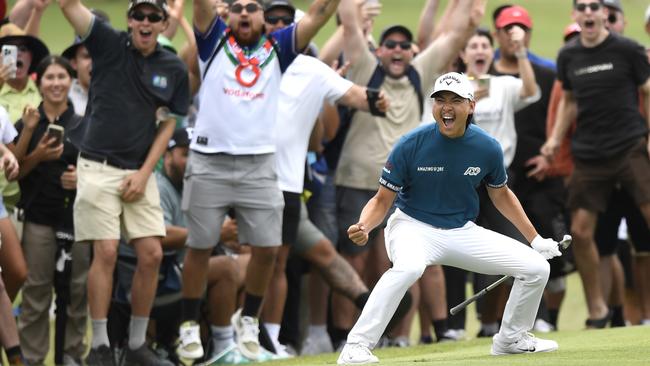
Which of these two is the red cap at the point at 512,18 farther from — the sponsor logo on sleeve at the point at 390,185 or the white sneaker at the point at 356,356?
the white sneaker at the point at 356,356

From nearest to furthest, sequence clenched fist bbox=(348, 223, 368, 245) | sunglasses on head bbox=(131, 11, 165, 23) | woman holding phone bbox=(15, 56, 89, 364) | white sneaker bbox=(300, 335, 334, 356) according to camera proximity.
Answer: clenched fist bbox=(348, 223, 368, 245), sunglasses on head bbox=(131, 11, 165, 23), woman holding phone bbox=(15, 56, 89, 364), white sneaker bbox=(300, 335, 334, 356)

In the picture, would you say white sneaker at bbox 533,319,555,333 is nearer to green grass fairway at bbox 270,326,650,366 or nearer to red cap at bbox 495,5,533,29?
green grass fairway at bbox 270,326,650,366

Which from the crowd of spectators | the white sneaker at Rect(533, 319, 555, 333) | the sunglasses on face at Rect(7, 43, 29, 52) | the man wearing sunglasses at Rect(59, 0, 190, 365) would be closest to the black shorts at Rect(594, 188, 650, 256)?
the crowd of spectators

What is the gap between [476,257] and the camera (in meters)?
9.99

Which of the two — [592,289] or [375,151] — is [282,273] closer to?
[375,151]

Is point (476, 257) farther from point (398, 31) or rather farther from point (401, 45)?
point (398, 31)

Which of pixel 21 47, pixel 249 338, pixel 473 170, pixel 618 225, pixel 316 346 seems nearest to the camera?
pixel 473 170

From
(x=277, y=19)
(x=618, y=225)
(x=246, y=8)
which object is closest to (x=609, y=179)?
(x=618, y=225)

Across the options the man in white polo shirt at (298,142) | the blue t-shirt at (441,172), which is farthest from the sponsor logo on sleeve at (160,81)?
the blue t-shirt at (441,172)

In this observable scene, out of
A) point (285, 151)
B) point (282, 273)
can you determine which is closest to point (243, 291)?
point (282, 273)

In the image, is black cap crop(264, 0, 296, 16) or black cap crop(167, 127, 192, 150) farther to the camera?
black cap crop(264, 0, 296, 16)

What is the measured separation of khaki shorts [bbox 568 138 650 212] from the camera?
13.7 m

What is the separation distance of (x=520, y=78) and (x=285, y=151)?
107 inches

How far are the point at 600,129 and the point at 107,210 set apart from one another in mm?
4885
